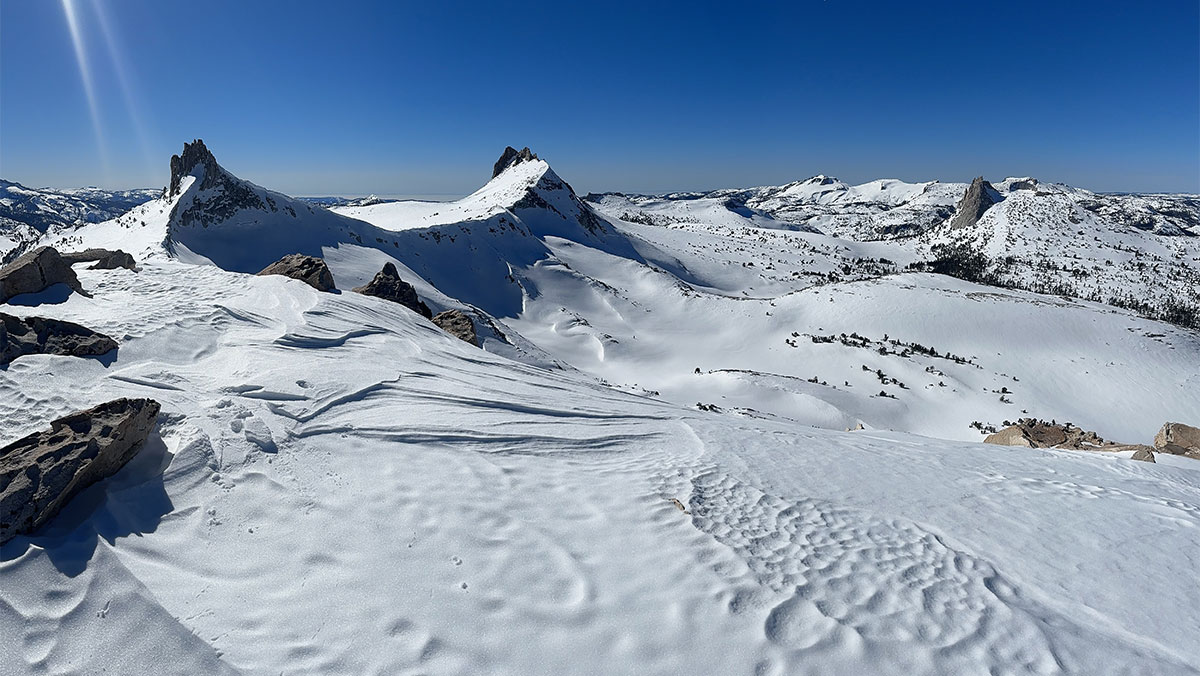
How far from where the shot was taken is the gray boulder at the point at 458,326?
18656 mm

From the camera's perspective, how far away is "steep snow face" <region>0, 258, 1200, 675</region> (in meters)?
3.96

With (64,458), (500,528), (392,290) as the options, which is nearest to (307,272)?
(392,290)

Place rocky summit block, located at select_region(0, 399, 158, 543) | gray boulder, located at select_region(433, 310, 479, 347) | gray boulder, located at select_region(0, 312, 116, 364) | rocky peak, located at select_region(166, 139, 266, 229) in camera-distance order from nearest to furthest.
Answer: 1. rocky summit block, located at select_region(0, 399, 158, 543)
2. gray boulder, located at select_region(0, 312, 116, 364)
3. gray boulder, located at select_region(433, 310, 479, 347)
4. rocky peak, located at select_region(166, 139, 266, 229)

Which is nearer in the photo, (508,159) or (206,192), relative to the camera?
(206,192)

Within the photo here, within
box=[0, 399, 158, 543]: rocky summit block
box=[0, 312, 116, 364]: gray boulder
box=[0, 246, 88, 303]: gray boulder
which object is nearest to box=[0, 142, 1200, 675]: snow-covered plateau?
box=[0, 399, 158, 543]: rocky summit block

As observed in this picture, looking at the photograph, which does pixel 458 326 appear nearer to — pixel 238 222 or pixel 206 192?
pixel 238 222

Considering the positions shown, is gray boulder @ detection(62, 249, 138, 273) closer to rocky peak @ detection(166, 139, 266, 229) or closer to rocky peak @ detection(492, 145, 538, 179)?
rocky peak @ detection(166, 139, 266, 229)

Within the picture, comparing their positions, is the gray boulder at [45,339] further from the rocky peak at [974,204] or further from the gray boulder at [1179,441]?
the rocky peak at [974,204]

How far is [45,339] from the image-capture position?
7.92 meters

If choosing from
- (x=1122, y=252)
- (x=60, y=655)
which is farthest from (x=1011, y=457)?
(x=1122, y=252)

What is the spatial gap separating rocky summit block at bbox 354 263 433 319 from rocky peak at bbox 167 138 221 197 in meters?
27.4

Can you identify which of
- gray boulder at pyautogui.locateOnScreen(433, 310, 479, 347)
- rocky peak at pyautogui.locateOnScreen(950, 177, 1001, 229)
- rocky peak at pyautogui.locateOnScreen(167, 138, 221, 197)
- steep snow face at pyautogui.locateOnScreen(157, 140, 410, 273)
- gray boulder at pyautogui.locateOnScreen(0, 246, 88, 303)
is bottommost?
gray boulder at pyautogui.locateOnScreen(433, 310, 479, 347)

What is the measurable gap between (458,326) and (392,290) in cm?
339

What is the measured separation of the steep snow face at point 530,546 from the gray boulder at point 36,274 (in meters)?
3.39
